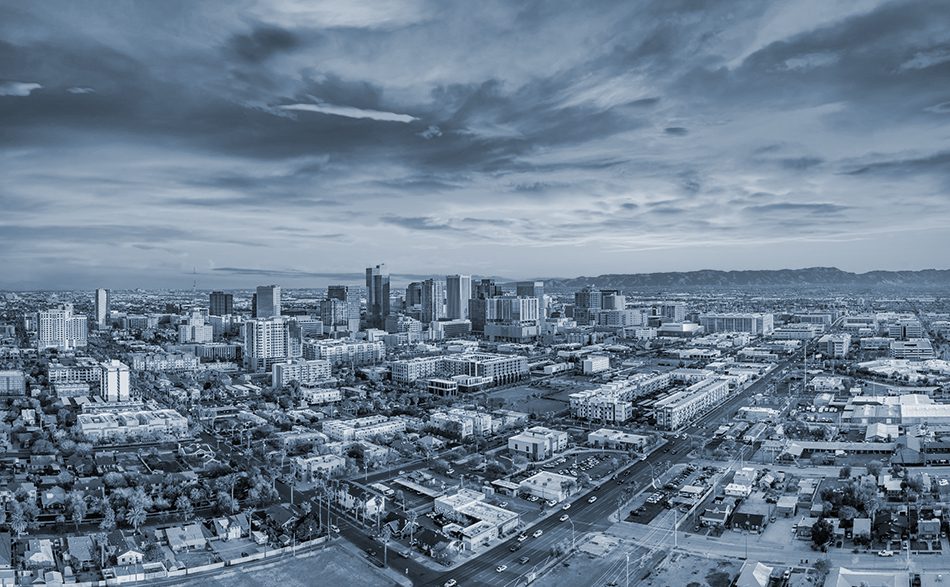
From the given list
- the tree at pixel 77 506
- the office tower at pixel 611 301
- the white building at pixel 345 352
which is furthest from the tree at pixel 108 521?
the office tower at pixel 611 301

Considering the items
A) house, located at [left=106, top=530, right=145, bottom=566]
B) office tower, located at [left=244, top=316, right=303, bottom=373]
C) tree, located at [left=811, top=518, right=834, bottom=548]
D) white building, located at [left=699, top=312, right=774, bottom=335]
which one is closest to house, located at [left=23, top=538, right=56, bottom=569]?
house, located at [left=106, top=530, right=145, bottom=566]

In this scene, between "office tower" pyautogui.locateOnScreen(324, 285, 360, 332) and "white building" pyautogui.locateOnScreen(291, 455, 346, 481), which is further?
"office tower" pyautogui.locateOnScreen(324, 285, 360, 332)

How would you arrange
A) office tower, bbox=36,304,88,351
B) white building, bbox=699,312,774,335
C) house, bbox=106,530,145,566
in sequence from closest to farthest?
house, bbox=106,530,145,566, office tower, bbox=36,304,88,351, white building, bbox=699,312,774,335

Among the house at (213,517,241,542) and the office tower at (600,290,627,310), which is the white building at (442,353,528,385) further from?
the office tower at (600,290,627,310)

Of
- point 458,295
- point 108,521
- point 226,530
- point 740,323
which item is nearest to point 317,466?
point 226,530

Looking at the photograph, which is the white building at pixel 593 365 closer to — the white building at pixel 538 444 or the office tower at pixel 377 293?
the white building at pixel 538 444

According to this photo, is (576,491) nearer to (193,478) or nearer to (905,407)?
(193,478)

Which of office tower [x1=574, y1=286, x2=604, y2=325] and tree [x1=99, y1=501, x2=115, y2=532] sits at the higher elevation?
office tower [x1=574, y1=286, x2=604, y2=325]
